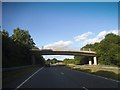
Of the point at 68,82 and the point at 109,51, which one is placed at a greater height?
the point at 109,51

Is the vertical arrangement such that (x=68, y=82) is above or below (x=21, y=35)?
below

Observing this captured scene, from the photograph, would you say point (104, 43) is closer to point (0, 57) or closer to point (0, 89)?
point (0, 57)

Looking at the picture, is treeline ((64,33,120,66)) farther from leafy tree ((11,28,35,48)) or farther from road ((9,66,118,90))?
road ((9,66,118,90))

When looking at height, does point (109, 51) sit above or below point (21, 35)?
below

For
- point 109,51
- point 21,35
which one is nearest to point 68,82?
point 109,51

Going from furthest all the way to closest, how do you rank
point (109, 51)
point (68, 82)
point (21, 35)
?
point (21, 35), point (109, 51), point (68, 82)

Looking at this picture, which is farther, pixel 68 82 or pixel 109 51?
pixel 109 51

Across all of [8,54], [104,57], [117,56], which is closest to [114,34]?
[104,57]

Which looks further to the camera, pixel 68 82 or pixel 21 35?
pixel 21 35

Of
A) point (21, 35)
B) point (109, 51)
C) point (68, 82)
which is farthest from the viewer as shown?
point (21, 35)

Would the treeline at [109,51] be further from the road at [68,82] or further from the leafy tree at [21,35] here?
the road at [68,82]

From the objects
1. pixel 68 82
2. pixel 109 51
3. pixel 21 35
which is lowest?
pixel 68 82

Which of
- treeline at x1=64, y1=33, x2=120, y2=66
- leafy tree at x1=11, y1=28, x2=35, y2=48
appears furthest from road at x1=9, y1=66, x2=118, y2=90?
leafy tree at x1=11, y1=28, x2=35, y2=48

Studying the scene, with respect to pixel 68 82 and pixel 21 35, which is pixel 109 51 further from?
pixel 68 82
